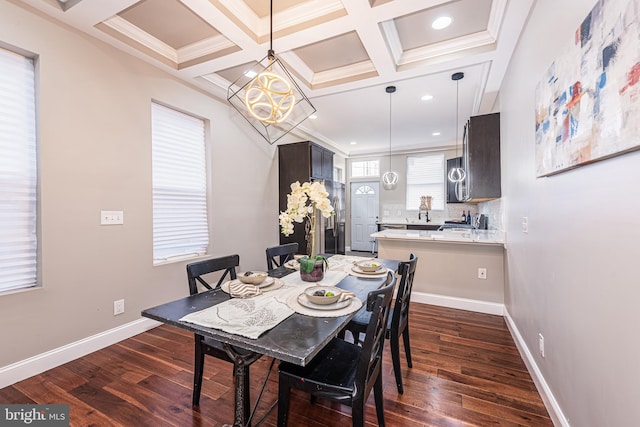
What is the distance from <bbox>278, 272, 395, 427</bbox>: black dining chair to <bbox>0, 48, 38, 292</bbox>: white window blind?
2.21 m

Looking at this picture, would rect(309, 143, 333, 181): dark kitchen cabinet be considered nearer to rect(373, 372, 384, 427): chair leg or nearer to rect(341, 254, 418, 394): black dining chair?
rect(341, 254, 418, 394): black dining chair

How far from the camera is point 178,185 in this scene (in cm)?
318

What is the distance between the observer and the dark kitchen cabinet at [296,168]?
15.1ft

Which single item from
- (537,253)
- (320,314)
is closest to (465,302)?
(537,253)

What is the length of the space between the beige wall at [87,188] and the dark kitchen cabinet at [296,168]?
1796 mm

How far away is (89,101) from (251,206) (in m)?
2.22

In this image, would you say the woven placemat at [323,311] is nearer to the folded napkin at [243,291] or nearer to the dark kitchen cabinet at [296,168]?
the folded napkin at [243,291]

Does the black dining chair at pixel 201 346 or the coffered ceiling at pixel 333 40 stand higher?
the coffered ceiling at pixel 333 40

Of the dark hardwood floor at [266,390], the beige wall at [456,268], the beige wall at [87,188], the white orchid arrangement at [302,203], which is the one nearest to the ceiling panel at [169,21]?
the beige wall at [87,188]

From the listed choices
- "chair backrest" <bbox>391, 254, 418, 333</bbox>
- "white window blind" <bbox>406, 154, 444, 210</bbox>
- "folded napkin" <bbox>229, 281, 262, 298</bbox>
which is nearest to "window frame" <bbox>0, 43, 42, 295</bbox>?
"folded napkin" <bbox>229, 281, 262, 298</bbox>

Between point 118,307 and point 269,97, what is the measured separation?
2400mm

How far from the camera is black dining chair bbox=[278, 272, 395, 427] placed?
1160mm

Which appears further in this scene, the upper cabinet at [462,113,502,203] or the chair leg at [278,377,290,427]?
the upper cabinet at [462,113,502,203]

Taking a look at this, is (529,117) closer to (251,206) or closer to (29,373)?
(251,206)
